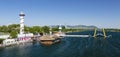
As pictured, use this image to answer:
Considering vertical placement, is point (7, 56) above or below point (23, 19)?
below

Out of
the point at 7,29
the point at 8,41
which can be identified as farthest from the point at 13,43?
the point at 7,29

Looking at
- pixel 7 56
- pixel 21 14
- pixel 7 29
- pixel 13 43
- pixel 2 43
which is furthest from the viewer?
pixel 7 29

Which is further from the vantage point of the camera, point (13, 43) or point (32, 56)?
point (13, 43)

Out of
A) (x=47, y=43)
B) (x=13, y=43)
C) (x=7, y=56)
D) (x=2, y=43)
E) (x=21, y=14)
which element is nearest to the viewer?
(x=7, y=56)

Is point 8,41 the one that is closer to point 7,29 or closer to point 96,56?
point 96,56

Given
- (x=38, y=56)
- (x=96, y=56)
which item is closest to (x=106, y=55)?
(x=96, y=56)

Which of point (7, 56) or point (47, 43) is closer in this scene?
point (7, 56)

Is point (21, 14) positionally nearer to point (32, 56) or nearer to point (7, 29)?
point (7, 29)

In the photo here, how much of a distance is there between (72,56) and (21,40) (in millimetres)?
41134

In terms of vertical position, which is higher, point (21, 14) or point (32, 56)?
point (21, 14)

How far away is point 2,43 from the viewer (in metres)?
74.4

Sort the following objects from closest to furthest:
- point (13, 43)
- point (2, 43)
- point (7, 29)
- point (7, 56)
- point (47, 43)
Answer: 1. point (7, 56)
2. point (2, 43)
3. point (13, 43)
4. point (47, 43)
5. point (7, 29)

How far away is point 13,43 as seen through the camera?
263 feet

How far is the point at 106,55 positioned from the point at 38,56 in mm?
16392
